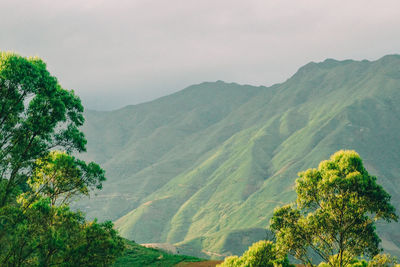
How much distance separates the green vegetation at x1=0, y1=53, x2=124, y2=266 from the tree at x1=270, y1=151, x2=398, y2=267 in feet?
51.8

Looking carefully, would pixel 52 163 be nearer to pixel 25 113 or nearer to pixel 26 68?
pixel 25 113

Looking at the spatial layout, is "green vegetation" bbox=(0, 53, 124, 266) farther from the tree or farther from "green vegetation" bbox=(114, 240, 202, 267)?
"green vegetation" bbox=(114, 240, 202, 267)

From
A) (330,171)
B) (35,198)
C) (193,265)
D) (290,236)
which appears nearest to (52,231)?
(35,198)

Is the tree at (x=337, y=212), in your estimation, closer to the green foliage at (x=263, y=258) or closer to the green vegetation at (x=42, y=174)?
the green foliage at (x=263, y=258)

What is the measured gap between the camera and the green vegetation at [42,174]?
28.8 meters

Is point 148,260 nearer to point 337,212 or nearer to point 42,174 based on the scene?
point 42,174

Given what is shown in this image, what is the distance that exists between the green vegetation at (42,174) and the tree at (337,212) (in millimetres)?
15785

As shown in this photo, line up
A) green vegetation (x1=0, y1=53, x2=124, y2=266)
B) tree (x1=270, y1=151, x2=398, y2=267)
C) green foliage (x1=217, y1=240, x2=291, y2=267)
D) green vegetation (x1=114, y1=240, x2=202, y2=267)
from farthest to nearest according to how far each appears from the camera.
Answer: green vegetation (x1=114, y1=240, x2=202, y2=267) → green foliage (x1=217, y1=240, x2=291, y2=267) → tree (x1=270, y1=151, x2=398, y2=267) → green vegetation (x1=0, y1=53, x2=124, y2=266)

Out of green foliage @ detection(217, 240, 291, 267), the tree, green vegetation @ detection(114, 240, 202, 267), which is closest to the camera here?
the tree

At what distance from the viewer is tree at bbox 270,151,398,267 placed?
110ft

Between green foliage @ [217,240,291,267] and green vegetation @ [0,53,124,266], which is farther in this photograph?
green foliage @ [217,240,291,267]

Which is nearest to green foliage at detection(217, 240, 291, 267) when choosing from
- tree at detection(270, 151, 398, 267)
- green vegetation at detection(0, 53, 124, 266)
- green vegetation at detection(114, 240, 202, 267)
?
tree at detection(270, 151, 398, 267)

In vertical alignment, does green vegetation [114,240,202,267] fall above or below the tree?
above

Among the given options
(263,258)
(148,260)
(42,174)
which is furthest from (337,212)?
(148,260)
